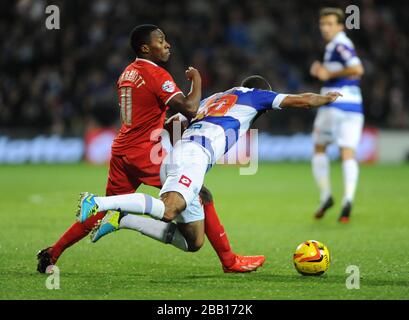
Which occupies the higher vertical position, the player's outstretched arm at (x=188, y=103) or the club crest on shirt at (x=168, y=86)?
the club crest on shirt at (x=168, y=86)

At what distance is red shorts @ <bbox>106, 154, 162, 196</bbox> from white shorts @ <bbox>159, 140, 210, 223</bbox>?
82 millimetres

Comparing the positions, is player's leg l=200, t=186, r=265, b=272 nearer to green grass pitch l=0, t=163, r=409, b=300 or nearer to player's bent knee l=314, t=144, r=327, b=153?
green grass pitch l=0, t=163, r=409, b=300

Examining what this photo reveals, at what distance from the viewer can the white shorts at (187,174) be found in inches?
266

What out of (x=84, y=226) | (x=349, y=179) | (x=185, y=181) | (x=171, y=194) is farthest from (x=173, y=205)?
(x=349, y=179)

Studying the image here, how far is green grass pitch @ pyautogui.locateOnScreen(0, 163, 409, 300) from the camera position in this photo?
633cm

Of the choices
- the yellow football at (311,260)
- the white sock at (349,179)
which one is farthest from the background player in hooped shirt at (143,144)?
the white sock at (349,179)

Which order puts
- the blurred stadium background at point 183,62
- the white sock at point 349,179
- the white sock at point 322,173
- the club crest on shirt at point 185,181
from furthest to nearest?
the blurred stadium background at point 183,62 < the white sock at point 322,173 < the white sock at point 349,179 < the club crest on shirt at point 185,181

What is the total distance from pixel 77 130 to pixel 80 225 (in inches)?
522

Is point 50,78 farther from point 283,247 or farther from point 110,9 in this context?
point 283,247

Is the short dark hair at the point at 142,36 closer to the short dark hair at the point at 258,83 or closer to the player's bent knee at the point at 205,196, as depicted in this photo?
the short dark hair at the point at 258,83

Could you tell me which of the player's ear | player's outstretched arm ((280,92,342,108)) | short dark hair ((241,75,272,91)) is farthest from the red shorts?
player's outstretched arm ((280,92,342,108))

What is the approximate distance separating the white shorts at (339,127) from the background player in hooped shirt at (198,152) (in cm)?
397

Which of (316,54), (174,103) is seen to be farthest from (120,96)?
(316,54)

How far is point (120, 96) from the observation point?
23.6 feet
